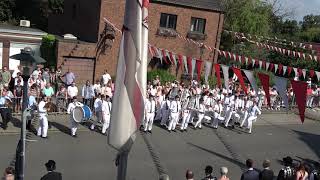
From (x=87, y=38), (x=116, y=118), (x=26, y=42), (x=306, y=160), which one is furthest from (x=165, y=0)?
(x=116, y=118)

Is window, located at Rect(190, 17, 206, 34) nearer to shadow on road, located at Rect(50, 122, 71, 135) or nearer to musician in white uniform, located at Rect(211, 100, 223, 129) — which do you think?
musician in white uniform, located at Rect(211, 100, 223, 129)

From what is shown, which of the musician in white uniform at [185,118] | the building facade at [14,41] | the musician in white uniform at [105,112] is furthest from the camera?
the building facade at [14,41]

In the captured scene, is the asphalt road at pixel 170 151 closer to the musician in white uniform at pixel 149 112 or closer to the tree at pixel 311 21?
the musician in white uniform at pixel 149 112

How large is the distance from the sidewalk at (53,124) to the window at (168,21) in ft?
37.8

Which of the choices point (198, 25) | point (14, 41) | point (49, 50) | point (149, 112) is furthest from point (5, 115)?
point (198, 25)

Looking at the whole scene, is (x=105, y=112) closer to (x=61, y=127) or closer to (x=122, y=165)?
(x=61, y=127)

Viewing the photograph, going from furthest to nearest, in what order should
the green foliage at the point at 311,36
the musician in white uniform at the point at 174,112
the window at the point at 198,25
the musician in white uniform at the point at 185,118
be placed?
the green foliage at the point at 311,36 < the window at the point at 198,25 < the musician in white uniform at the point at 185,118 < the musician in white uniform at the point at 174,112

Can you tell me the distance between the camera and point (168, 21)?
30.1 meters

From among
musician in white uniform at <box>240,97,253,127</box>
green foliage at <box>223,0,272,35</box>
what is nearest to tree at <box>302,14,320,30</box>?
green foliage at <box>223,0,272,35</box>

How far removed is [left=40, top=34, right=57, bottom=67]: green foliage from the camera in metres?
27.5

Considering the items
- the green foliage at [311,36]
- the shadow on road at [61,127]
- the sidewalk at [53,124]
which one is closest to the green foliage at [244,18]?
the green foliage at [311,36]

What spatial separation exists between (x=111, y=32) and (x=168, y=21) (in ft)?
13.1

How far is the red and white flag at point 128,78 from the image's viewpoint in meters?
5.72

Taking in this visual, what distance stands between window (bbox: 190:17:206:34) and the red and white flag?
25.5 meters
